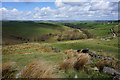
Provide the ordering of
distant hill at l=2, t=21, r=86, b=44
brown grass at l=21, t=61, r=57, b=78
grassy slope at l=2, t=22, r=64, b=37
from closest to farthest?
1. brown grass at l=21, t=61, r=57, b=78
2. distant hill at l=2, t=21, r=86, b=44
3. grassy slope at l=2, t=22, r=64, b=37

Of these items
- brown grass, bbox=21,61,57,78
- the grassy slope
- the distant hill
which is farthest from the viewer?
the grassy slope

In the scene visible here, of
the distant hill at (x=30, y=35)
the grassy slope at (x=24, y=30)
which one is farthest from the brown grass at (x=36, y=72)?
the grassy slope at (x=24, y=30)

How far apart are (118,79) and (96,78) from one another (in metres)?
0.76

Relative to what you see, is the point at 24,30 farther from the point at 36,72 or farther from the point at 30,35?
the point at 36,72

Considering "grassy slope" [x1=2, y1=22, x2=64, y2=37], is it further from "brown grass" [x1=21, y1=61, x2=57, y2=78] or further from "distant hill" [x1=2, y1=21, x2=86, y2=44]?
"brown grass" [x1=21, y1=61, x2=57, y2=78]

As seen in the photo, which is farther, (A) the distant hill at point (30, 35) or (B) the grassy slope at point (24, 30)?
(B) the grassy slope at point (24, 30)

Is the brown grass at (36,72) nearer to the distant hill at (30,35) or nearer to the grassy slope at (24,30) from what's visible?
the distant hill at (30,35)

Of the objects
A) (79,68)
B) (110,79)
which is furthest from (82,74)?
(110,79)

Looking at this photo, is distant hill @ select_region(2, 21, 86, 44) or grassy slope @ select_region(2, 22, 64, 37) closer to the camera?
distant hill @ select_region(2, 21, 86, 44)

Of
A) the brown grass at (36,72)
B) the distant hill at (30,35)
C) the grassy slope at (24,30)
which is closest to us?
the brown grass at (36,72)

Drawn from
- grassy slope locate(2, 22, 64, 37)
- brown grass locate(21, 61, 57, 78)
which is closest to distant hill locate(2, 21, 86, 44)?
grassy slope locate(2, 22, 64, 37)

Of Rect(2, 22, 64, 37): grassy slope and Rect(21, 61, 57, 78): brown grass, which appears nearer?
Rect(21, 61, 57, 78): brown grass

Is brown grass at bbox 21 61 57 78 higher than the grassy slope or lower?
lower

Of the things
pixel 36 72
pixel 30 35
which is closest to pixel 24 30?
pixel 30 35
